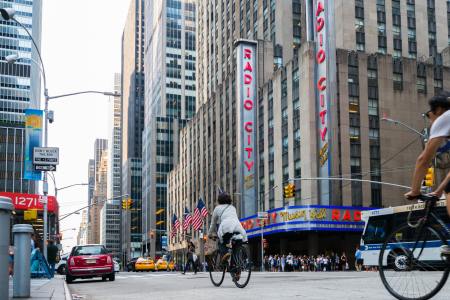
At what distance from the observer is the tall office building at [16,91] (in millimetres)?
117062

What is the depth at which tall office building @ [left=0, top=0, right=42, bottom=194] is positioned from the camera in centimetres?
11706

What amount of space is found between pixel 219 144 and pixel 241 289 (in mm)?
71586

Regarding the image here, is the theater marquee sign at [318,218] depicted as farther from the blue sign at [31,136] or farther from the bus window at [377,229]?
the blue sign at [31,136]

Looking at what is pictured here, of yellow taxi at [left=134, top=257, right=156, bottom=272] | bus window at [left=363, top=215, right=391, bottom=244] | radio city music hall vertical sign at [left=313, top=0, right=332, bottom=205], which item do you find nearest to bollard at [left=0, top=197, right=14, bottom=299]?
bus window at [left=363, top=215, right=391, bottom=244]

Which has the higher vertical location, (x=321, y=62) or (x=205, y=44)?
(x=205, y=44)

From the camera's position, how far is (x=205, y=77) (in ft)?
342

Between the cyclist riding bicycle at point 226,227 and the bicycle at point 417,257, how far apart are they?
490cm

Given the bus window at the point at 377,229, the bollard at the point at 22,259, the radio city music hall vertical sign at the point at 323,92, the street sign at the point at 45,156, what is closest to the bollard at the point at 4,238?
the bollard at the point at 22,259

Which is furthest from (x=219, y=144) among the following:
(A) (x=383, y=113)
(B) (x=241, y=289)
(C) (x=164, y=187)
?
Answer: (B) (x=241, y=289)

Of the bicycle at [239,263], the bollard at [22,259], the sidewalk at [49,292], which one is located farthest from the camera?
the bicycle at [239,263]

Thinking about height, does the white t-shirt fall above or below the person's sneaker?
above

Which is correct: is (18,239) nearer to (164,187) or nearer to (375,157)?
(375,157)

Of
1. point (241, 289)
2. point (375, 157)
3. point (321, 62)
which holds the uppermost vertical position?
point (321, 62)

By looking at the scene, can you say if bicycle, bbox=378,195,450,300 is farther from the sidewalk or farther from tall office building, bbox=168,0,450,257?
tall office building, bbox=168,0,450,257
